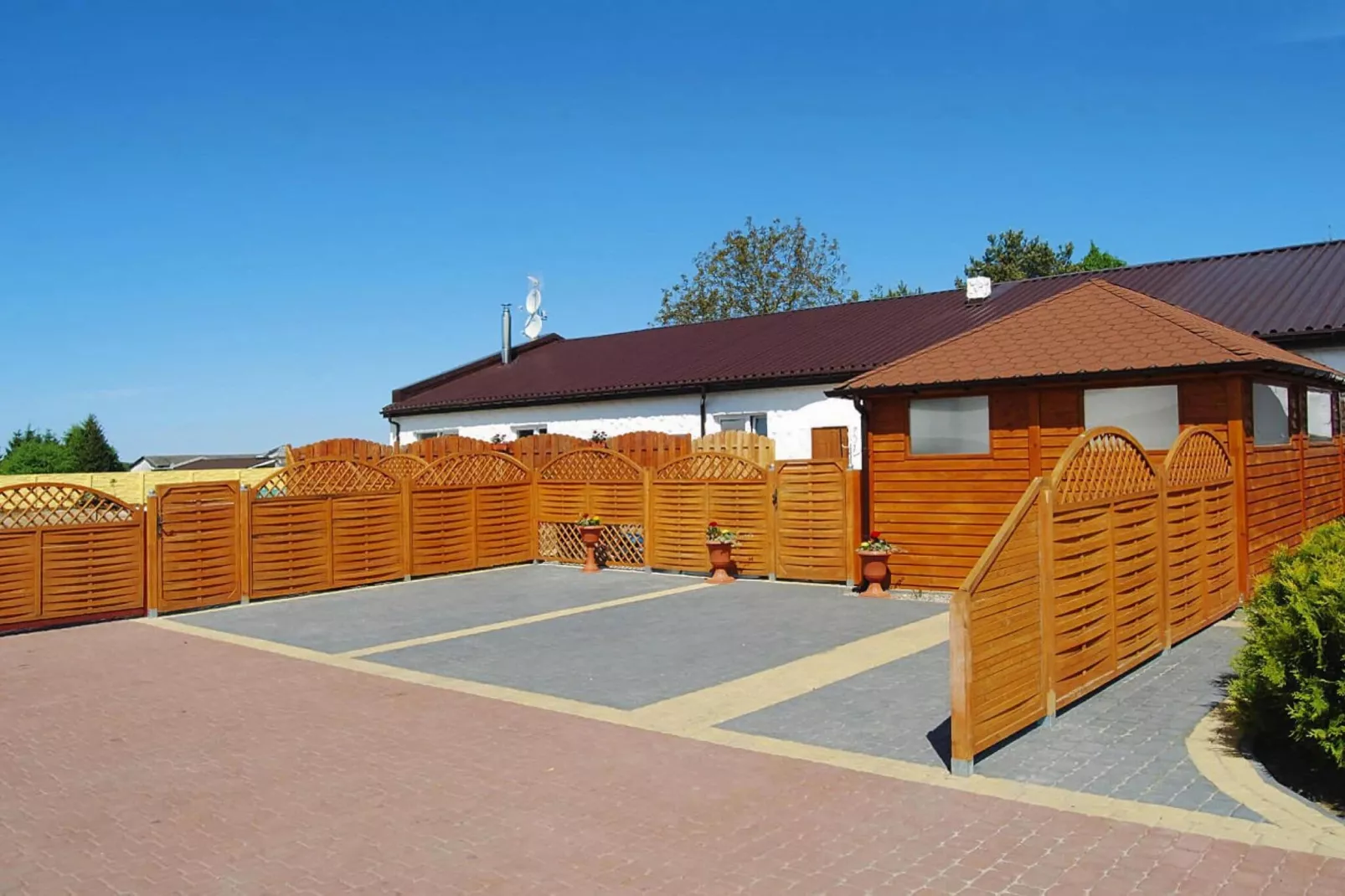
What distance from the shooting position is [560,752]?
6.93 metres

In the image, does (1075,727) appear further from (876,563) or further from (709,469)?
(709,469)

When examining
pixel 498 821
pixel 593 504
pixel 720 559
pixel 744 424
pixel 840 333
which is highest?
pixel 840 333

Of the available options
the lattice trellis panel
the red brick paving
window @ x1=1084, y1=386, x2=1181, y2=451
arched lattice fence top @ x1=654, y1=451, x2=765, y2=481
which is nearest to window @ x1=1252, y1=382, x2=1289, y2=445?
window @ x1=1084, y1=386, x2=1181, y2=451

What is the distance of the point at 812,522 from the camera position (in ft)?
49.5

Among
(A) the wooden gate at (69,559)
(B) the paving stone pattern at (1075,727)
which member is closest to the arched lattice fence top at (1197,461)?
(B) the paving stone pattern at (1075,727)

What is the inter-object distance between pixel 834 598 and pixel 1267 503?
17.6 ft

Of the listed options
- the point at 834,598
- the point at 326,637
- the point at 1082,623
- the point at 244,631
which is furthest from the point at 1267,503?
the point at 244,631

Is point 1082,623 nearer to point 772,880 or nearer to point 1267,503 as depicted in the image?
point 772,880

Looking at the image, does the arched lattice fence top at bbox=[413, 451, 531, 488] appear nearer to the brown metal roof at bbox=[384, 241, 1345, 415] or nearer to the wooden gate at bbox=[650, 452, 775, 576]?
the wooden gate at bbox=[650, 452, 775, 576]

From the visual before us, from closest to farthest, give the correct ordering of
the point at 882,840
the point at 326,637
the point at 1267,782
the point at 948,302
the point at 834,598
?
1. the point at 882,840
2. the point at 1267,782
3. the point at 326,637
4. the point at 834,598
5. the point at 948,302

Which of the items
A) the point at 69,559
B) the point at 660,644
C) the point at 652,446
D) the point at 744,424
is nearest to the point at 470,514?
the point at 652,446

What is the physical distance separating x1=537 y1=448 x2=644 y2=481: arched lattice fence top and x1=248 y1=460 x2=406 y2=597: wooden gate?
3071mm

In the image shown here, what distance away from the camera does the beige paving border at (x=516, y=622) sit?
11039mm

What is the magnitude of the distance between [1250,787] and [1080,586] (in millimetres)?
1893
